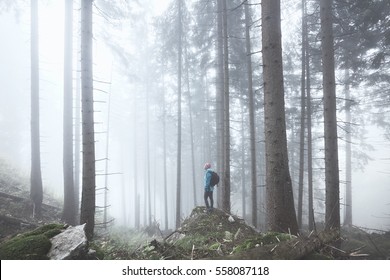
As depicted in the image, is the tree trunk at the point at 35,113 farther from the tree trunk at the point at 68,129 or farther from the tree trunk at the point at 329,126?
the tree trunk at the point at 329,126

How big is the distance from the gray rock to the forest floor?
0.48m

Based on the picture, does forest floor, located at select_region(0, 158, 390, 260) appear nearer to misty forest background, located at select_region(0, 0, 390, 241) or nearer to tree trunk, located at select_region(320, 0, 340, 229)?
misty forest background, located at select_region(0, 0, 390, 241)

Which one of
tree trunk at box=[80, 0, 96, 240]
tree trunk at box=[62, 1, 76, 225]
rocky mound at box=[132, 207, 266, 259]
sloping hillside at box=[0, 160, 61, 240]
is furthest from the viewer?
tree trunk at box=[62, 1, 76, 225]

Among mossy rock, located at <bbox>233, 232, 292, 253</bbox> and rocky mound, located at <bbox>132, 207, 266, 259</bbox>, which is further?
rocky mound, located at <bbox>132, 207, 266, 259</bbox>

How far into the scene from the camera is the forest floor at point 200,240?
13.3ft

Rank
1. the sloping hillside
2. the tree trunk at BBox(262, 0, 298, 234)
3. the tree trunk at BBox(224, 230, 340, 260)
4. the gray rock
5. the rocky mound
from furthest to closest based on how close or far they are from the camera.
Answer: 1. the sloping hillside
2. the tree trunk at BBox(262, 0, 298, 234)
3. the rocky mound
4. the gray rock
5. the tree trunk at BBox(224, 230, 340, 260)

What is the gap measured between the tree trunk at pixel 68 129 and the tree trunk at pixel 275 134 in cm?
861

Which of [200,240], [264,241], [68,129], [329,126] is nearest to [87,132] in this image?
[200,240]

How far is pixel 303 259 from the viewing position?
12.3 ft

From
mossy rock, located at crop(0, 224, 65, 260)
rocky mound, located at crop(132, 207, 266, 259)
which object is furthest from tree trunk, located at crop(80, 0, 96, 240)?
mossy rock, located at crop(0, 224, 65, 260)

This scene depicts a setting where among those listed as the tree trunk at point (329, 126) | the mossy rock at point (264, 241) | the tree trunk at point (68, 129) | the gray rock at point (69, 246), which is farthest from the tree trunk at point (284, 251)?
the tree trunk at point (68, 129)

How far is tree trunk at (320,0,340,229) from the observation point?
25.5ft

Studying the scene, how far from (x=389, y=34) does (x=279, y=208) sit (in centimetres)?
881

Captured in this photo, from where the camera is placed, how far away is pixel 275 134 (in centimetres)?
586
